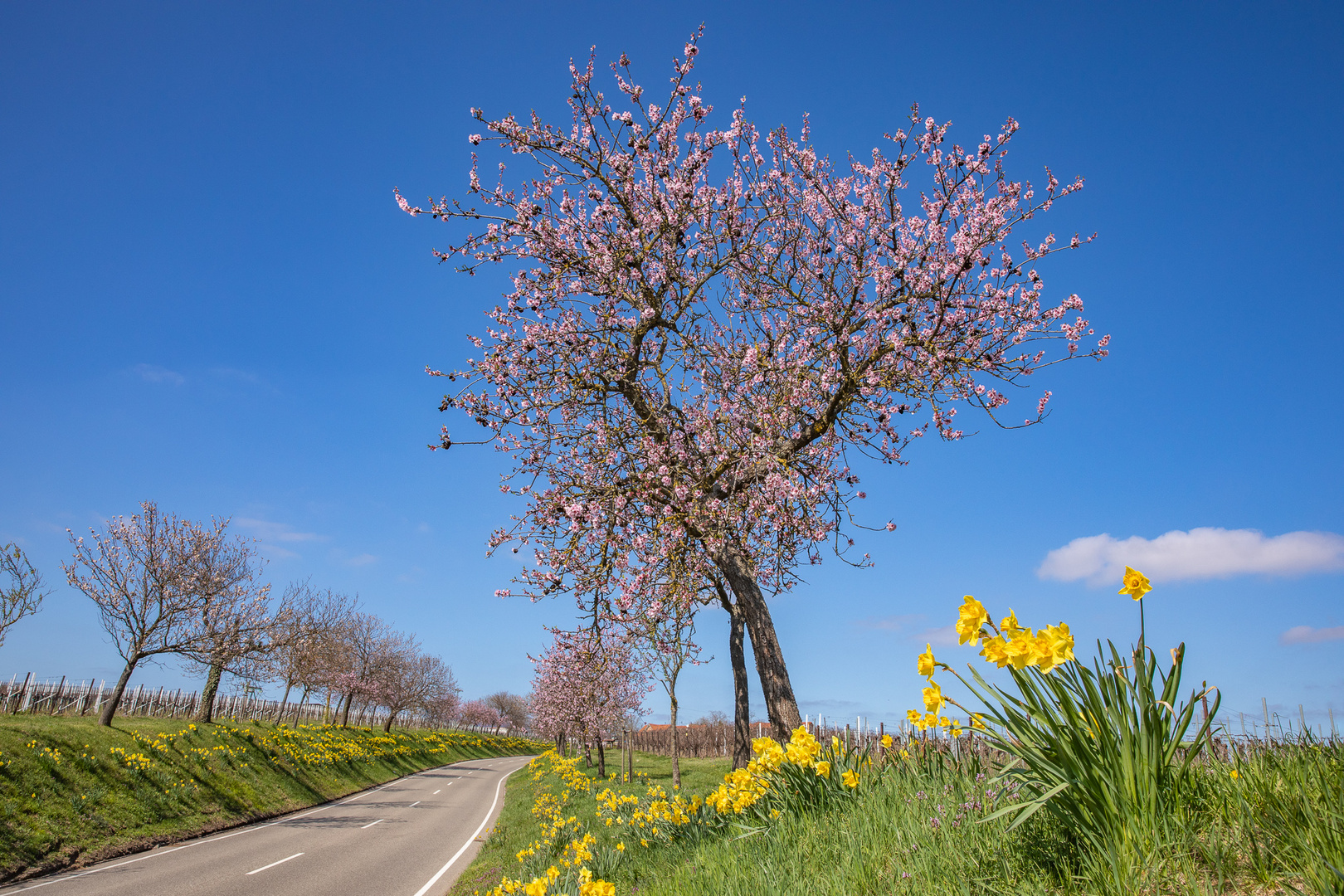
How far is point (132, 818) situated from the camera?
1516cm

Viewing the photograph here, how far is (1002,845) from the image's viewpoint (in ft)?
11.4

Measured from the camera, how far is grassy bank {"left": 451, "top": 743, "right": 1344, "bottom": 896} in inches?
106

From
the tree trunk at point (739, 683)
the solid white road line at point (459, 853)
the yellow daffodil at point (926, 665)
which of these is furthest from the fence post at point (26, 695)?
the yellow daffodil at point (926, 665)

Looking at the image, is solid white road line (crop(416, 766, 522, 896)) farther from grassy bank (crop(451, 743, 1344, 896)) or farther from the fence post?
the fence post

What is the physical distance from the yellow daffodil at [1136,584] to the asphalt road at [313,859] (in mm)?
12547

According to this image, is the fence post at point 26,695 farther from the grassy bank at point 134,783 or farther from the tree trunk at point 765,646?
the tree trunk at point 765,646

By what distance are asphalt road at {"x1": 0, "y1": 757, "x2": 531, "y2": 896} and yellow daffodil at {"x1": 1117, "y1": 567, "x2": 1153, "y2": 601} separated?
12547 millimetres

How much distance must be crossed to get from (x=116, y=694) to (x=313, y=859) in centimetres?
1332

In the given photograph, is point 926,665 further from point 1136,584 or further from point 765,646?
point 765,646

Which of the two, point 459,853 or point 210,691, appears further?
point 210,691

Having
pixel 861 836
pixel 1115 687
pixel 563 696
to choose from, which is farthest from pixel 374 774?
pixel 1115 687

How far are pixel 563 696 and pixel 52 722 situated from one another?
21567mm

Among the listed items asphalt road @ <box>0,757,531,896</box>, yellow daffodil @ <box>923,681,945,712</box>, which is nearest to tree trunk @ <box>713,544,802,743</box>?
yellow daffodil @ <box>923,681,945,712</box>

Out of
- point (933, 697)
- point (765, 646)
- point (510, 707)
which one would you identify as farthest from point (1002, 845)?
point (510, 707)
